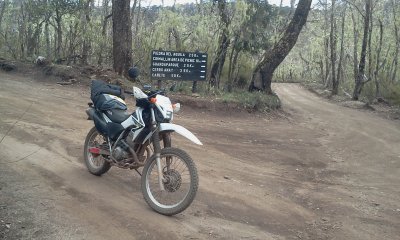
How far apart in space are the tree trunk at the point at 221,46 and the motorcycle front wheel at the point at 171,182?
11518 mm

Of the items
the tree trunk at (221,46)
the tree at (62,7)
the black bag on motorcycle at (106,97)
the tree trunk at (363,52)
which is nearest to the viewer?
the black bag on motorcycle at (106,97)

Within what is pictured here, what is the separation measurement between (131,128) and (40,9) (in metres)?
13.8

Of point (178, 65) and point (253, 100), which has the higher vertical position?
point (178, 65)

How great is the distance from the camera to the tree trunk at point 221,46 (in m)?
16.1

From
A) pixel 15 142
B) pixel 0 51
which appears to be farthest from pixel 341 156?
pixel 0 51

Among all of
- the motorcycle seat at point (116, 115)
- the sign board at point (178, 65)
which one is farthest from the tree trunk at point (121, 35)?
the motorcycle seat at point (116, 115)

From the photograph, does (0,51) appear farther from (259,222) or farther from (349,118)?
(259,222)

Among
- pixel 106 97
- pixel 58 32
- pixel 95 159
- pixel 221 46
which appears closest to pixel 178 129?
pixel 106 97

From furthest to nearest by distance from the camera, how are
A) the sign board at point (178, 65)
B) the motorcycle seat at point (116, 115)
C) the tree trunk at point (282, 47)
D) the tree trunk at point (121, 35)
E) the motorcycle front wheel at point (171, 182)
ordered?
the tree trunk at point (282, 47) → the tree trunk at point (121, 35) → the sign board at point (178, 65) → the motorcycle seat at point (116, 115) → the motorcycle front wheel at point (171, 182)

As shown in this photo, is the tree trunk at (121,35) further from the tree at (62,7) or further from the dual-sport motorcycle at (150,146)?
the dual-sport motorcycle at (150,146)

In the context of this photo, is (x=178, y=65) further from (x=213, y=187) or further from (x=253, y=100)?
(x=213, y=187)

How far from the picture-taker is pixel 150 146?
544cm

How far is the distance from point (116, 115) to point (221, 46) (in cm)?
1138

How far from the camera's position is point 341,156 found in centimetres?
1023
